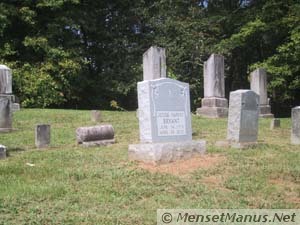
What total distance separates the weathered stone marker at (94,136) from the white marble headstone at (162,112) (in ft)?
6.08

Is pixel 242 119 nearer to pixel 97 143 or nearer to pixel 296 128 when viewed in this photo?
pixel 296 128

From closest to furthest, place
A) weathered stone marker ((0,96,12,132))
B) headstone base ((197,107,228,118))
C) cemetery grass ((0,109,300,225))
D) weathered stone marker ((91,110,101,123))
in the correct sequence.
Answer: cemetery grass ((0,109,300,225)) < weathered stone marker ((0,96,12,132)) < weathered stone marker ((91,110,101,123)) < headstone base ((197,107,228,118))

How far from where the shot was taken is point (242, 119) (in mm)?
10336

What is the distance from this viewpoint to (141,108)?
9.00 meters

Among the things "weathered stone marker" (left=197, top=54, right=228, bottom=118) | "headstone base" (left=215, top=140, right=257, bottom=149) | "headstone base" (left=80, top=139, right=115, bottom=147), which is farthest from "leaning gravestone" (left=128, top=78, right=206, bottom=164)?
"weathered stone marker" (left=197, top=54, right=228, bottom=118)

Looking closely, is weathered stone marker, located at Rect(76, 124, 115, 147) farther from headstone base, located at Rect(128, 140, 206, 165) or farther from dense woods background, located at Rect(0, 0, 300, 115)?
dense woods background, located at Rect(0, 0, 300, 115)

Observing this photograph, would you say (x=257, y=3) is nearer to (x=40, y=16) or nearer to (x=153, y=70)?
(x=40, y=16)

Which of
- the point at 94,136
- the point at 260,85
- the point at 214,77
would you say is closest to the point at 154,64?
the point at 214,77

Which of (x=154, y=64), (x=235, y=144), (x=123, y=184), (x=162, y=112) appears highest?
(x=154, y=64)

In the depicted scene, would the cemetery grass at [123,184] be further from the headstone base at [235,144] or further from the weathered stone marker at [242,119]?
the weathered stone marker at [242,119]

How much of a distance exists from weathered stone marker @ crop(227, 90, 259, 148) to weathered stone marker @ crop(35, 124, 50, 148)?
381 cm

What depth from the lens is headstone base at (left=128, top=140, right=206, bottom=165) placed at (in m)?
8.34

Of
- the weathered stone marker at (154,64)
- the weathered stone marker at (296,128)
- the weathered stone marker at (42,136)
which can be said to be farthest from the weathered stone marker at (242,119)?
the weathered stone marker at (154,64)

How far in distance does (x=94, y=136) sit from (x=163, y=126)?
7.45 ft
